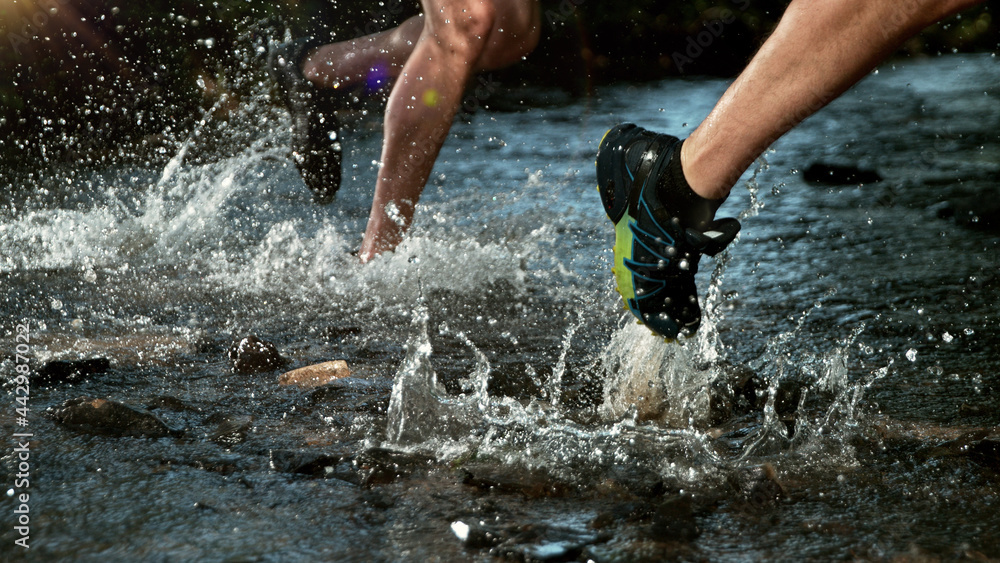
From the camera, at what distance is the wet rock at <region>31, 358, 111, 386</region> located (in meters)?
1.76

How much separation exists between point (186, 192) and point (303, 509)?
116 inches

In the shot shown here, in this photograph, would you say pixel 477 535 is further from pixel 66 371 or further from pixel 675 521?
pixel 66 371

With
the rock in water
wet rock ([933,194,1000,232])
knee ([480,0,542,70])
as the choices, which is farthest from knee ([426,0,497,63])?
wet rock ([933,194,1000,232])

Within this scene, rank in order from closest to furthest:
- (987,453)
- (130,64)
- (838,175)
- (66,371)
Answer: (987,453)
(66,371)
(838,175)
(130,64)

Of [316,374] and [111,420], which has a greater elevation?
[111,420]

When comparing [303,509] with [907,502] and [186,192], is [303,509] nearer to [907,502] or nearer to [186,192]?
[907,502]

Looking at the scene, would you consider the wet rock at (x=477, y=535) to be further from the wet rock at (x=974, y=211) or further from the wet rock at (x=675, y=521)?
the wet rock at (x=974, y=211)

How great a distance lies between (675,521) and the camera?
1.17 meters

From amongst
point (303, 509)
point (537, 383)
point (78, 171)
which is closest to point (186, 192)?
point (78, 171)

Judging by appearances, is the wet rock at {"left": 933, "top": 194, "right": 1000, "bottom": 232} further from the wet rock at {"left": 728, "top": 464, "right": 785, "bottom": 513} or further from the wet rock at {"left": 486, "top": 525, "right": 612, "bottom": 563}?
the wet rock at {"left": 486, "top": 525, "right": 612, "bottom": 563}

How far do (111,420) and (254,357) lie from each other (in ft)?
1.31

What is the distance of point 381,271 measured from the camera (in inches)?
106

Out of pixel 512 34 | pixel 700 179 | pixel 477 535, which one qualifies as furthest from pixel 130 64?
pixel 477 535

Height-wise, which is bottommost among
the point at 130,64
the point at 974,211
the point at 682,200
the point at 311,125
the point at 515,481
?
the point at 974,211
